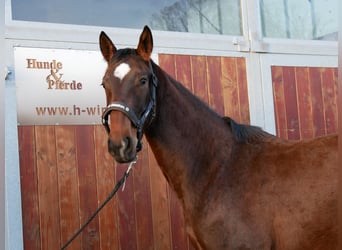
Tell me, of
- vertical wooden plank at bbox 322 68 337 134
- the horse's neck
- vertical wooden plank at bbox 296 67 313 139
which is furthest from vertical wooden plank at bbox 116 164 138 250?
vertical wooden plank at bbox 322 68 337 134

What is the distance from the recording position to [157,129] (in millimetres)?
2779

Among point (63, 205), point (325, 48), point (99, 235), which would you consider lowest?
point (99, 235)

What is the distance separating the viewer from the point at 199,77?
4.28 meters

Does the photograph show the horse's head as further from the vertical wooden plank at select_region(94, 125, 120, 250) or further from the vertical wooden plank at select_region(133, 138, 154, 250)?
the vertical wooden plank at select_region(133, 138, 154, 250)

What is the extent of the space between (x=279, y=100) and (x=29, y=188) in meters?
2.64

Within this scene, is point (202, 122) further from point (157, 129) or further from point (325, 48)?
point (325, 48)

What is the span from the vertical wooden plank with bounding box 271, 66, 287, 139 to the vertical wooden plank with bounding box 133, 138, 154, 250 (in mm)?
1514

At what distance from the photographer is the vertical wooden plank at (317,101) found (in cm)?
482

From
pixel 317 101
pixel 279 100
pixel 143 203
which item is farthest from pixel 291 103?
pixel 143 203

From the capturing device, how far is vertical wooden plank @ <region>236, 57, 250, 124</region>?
14.6 feet

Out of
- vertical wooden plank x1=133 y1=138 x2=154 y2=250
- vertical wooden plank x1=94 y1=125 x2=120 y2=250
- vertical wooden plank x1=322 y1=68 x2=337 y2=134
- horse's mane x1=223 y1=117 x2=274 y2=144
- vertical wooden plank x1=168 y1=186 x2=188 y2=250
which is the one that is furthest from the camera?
vertical wooden plank x1=322 y1=68 x2=337 y2=134

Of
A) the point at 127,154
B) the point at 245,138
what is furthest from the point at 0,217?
the point at 245,138

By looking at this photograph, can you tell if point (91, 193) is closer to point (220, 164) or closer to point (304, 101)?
point (220, 164)

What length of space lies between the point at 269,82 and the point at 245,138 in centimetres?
190
